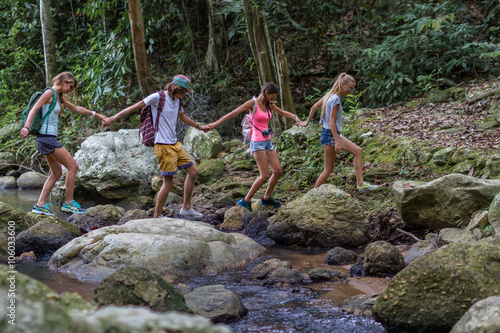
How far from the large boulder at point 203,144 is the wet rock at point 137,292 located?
24.6 feet

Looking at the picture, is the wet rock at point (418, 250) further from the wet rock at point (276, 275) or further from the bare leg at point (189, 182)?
the bare leg at point (189, 182)

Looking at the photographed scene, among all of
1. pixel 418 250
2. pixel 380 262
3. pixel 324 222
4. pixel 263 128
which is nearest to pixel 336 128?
pixel 263 128

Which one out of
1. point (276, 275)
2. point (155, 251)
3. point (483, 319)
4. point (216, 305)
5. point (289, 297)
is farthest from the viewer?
point (155, 251)

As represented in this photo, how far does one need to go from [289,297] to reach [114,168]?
6100 millimetres

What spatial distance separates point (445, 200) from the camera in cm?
568

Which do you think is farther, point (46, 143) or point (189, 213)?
point (189, 213)

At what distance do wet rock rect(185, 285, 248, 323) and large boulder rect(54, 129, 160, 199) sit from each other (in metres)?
5.75

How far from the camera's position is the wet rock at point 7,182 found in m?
12.6

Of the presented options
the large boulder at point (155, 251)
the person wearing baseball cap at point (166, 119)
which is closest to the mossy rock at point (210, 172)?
the person wearing baseball cap at point (166, 119)

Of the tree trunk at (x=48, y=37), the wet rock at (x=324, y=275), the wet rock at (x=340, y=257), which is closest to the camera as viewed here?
the wet rock at (x=324, y=275)

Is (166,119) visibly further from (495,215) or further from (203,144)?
(203,144)

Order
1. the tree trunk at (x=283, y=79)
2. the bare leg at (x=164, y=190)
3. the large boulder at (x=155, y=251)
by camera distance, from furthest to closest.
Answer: the tree trunk at (x=283, y=79) → the bare leg at (x=164, y=190) → the large boulder at (x=155, y=251)

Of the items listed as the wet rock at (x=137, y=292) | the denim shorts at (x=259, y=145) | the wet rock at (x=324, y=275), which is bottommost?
the wet rock at (x=324, y=275)

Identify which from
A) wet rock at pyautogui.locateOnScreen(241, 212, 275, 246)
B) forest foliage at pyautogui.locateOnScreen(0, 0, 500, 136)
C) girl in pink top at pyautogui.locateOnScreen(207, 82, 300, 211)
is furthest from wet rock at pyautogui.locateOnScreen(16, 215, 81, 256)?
forest foliage at pyautogui.locateOnScreen(0, 0, 500, 136)
